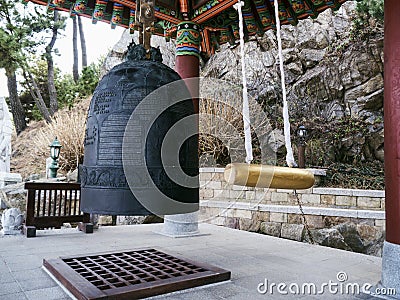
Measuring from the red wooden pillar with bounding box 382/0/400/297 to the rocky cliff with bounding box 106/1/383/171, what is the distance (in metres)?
5.51

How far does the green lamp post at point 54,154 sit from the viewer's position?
6.96m

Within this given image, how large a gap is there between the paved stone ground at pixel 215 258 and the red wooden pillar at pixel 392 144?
36 cm

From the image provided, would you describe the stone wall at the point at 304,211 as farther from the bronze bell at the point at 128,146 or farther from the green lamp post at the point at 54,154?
the bronze bell at the point at 128,146

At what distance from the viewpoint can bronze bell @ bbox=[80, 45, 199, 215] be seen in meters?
1.92

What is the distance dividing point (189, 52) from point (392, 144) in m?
2.89

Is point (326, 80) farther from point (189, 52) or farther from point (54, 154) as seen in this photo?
point (54, 154)

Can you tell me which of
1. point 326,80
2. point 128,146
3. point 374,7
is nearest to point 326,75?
point 326,80

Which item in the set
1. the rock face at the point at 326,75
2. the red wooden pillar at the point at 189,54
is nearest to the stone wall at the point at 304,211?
the rock face at the point at 326,75

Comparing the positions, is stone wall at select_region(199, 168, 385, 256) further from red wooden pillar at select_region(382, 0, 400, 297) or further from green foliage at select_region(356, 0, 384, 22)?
green foliage at select_region(356, 0, 384, 22)

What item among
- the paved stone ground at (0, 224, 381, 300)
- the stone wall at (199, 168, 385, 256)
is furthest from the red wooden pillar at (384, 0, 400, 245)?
the stone wall at (199, 168, 385, 256)

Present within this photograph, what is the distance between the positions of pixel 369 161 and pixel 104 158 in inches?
296

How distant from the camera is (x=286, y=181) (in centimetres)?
219

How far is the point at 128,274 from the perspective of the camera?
291 centimetres

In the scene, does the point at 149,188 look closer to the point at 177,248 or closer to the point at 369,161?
the point at 177,248
